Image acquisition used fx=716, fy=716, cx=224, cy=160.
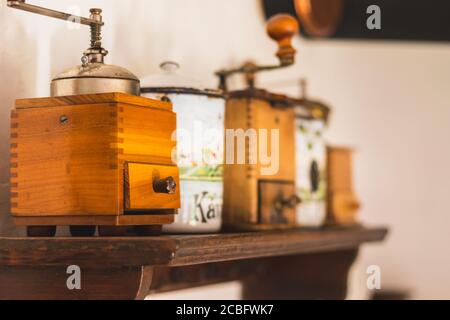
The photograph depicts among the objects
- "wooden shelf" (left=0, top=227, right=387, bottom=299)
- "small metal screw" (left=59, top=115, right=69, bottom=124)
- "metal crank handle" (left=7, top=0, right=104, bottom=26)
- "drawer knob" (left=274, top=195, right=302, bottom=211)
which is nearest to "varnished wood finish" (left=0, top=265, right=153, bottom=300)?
"wooden shelf" (left=0, top=227, right=387, bottom=299)

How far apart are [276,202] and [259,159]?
0.11 meters

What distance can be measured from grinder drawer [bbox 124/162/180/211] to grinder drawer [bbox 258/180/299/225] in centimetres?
36

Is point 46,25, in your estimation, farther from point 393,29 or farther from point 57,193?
point 393,29

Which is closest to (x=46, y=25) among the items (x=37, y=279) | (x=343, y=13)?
(x=37, y=279)

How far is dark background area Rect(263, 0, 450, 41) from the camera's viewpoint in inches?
119

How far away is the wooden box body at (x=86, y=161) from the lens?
3.84ft

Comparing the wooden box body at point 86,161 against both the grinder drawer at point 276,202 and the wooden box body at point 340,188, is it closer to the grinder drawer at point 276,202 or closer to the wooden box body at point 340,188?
the grinder drawer at point 276,202

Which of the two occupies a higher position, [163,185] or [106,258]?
[163,185]

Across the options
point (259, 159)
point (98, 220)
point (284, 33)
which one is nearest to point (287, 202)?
point (259, 159)

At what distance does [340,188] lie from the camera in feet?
7.27

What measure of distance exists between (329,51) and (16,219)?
2.11 m

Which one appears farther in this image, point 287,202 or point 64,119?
point 287,202

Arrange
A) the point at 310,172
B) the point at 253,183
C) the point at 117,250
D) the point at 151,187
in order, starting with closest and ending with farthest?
1. the point at 117,250
2. the point at 151,187
3. the point at 253,183
4. the point at 310,172

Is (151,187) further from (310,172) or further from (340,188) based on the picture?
(340,188)
